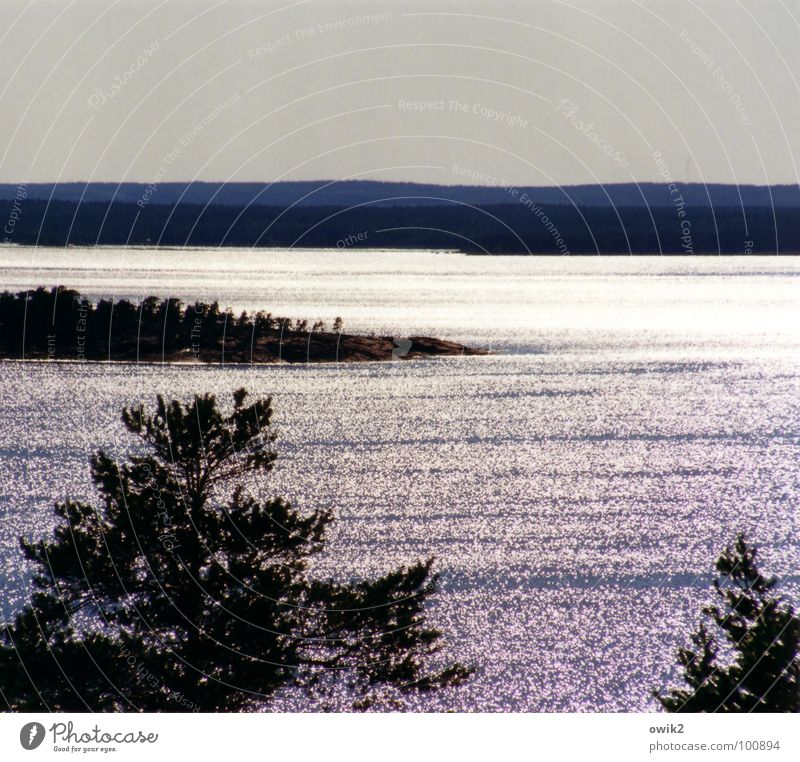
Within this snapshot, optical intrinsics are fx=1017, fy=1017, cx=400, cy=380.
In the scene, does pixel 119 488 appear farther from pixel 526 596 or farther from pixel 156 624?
pixel 526 596

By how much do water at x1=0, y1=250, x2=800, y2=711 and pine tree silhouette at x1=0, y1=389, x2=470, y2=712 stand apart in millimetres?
11795

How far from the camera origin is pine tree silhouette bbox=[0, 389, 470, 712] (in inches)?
538

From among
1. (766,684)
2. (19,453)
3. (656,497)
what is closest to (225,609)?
(766,684)
